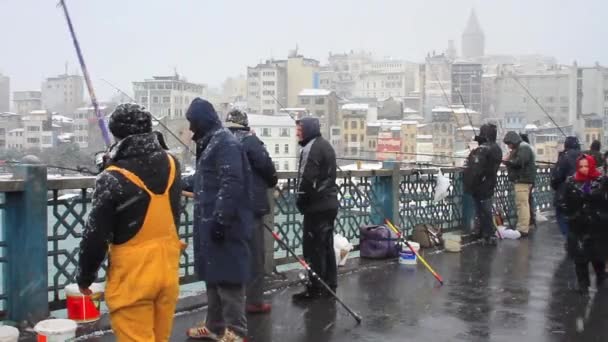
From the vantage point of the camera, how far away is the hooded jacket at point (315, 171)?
6.14 meters

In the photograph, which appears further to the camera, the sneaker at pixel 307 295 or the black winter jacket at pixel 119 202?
the sneaker at pixel 307 295

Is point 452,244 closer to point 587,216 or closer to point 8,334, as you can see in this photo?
point 587,216

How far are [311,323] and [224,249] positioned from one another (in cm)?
134

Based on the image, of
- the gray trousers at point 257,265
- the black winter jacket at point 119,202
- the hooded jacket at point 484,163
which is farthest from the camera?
the hooded jacket at point 484,163

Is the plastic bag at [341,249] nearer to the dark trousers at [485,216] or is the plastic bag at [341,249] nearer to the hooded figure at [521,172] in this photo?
the dark trousers at [485,216]

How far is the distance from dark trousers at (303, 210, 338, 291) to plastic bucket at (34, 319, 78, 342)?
2343 millimetres

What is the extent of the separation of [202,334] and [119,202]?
6.57ft

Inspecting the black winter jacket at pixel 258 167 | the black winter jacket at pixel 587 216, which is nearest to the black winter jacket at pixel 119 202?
the black winter jacket at pixel 258 167

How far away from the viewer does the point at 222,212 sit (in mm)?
4465

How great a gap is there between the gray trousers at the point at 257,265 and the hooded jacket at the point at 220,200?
799mm

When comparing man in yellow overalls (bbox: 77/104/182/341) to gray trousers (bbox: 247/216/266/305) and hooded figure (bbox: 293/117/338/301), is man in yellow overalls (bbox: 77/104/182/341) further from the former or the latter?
hooded figure (bbox: 293/117/338/301)

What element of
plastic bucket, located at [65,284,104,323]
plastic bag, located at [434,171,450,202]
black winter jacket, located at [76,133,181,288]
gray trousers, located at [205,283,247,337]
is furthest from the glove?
plastic bag, located at [434,171,450,202]

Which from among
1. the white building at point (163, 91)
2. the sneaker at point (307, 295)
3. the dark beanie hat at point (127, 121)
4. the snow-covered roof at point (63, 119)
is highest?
the white building at point (163, 91)

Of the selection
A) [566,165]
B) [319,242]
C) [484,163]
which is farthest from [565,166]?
[319,242]
